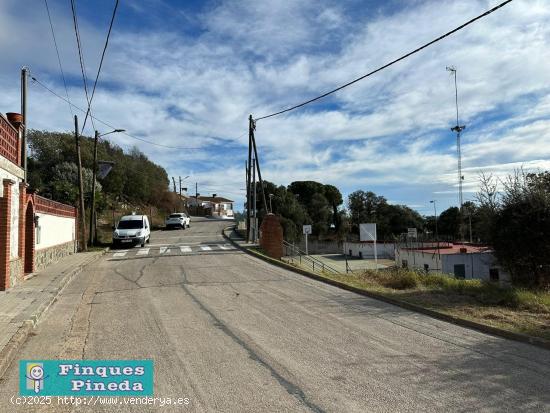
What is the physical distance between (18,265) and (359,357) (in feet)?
38.1

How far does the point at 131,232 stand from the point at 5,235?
55.5 ft

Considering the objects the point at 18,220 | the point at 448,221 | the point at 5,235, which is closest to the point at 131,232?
the point at 18,220

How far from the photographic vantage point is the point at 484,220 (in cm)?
1422

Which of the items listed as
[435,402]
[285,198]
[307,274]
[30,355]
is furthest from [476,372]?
[285,198]

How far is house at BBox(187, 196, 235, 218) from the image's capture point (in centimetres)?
10785

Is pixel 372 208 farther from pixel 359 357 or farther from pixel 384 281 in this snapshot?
pixel 359 357

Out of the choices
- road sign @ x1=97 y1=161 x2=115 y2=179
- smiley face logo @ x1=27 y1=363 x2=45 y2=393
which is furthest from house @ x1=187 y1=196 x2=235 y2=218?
smiley face logo @ x1=27 y1=363 x2=45 y2=393

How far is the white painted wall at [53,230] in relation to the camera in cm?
1934

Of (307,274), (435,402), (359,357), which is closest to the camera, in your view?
(435,402)

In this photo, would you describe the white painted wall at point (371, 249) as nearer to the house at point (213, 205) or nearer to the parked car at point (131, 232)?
the parked car at point (131, 232)

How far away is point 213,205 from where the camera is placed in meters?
123

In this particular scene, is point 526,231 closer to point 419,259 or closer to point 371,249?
point 419,259

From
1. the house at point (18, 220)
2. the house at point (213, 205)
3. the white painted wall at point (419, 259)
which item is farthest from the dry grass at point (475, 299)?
the house at point (213, 205)

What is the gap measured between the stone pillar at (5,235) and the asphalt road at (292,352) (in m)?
1.73
